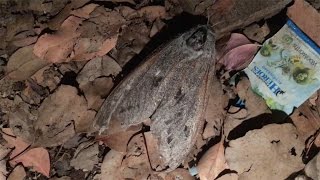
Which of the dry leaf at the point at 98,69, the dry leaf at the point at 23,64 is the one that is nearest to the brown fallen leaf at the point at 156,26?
the dry leaf at the point at 98,69

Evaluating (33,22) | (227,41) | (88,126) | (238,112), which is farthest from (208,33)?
(33,22)

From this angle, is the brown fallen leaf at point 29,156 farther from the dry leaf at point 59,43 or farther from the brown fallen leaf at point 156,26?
the brown fallen leaf at point 156,26

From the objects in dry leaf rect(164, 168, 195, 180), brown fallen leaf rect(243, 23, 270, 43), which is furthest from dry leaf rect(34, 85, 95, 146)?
brown fallen leaf rect(243, 23, 270, 43)

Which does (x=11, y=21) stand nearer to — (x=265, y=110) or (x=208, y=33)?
(x=208, y=33)

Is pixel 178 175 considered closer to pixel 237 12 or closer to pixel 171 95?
pixel 171 95

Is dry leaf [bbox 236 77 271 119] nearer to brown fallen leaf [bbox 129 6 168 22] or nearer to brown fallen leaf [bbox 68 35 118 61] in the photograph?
brown fallen leaf [bbox 129 6 168 22]
